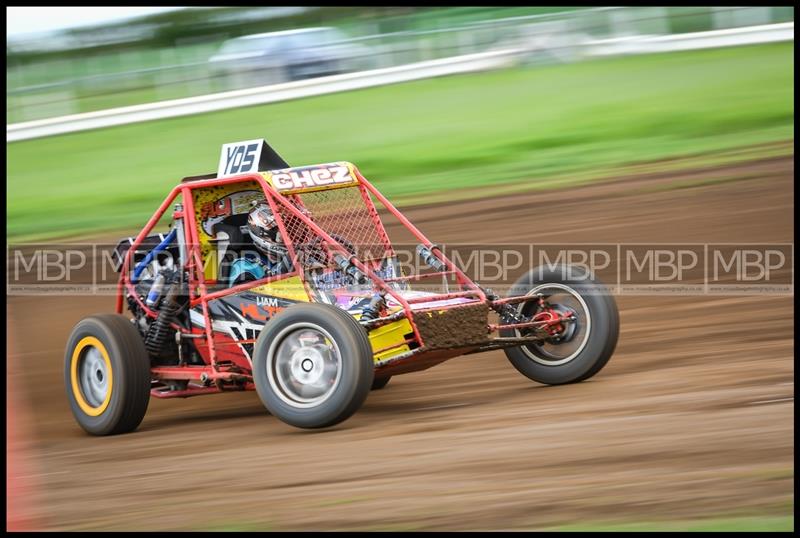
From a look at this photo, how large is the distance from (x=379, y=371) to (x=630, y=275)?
15.8 feet

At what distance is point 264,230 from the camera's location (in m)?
7.66

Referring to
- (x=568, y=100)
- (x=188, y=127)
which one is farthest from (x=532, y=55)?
(x=188, y=127)

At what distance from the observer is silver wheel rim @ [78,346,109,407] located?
769 centimetres

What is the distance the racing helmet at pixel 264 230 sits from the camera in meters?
7.62

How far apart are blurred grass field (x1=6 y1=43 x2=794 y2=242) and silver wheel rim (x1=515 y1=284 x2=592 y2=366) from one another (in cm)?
711

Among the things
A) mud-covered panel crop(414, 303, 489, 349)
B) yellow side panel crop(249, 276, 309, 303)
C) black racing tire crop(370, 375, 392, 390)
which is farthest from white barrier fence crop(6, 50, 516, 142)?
mud-covered panel crop(414, 303, 489, 349)

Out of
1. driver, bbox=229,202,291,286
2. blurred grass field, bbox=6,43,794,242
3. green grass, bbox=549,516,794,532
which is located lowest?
green grass, bbox=549,516,794,532

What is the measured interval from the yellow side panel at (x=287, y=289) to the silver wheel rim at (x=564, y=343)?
1481 mm

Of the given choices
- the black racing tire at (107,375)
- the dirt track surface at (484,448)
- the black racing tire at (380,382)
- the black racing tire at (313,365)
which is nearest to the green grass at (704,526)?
the dirt track surface at (484,448)

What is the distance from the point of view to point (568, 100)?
61.5 ft

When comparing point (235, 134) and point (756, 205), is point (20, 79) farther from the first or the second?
point (756, 205)

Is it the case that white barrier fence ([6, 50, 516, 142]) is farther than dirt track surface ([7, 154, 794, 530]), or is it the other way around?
white barrier fence ([6, 50, 516, 142])

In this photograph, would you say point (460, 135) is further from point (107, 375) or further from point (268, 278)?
point (107, 375)

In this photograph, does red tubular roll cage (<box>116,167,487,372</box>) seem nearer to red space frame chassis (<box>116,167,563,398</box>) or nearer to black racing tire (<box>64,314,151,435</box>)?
red space frame chassis (<box>116,167,563,398</box>)
